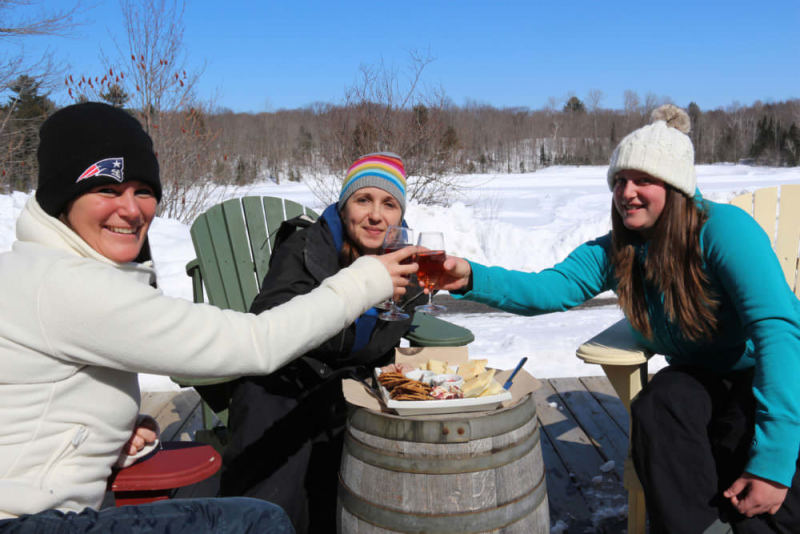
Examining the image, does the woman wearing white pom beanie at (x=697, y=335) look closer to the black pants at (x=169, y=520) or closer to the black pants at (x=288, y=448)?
the black pants at (x=288, y=448)

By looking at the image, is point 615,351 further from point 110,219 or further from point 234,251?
point 234,251

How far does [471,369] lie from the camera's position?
6.61ft

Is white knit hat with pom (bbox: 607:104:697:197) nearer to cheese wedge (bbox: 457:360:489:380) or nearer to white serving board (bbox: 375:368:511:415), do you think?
cheese wedge (bbox: 457:360:489:380)

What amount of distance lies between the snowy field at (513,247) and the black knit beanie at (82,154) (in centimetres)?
291

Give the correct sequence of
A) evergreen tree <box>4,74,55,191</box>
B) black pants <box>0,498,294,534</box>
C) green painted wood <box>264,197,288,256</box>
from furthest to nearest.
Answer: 1. evergreen tree <box>4,74,55,191</box>
2. green painted wood <box>264,197,288,256</box>
3. black pants <box>0,498,294,534</box>

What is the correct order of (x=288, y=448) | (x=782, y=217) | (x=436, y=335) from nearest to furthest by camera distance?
1. (x=288, y=448)
2. (x=436, y=335)
3. (x=782, y=217)

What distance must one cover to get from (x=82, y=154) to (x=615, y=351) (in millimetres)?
1804

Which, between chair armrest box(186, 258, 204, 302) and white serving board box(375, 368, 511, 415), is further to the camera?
chair armrest box(186, 258, 204, 302)

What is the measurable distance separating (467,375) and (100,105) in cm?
126

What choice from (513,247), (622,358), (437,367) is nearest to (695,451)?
(622,358)

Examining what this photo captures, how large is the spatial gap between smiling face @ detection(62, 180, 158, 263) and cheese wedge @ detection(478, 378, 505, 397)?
3.25 feet

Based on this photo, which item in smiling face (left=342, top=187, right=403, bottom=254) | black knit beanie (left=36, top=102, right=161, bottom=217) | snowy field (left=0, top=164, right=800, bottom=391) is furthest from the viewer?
snowy field (left=0, top=164, right=800, bottom=391)

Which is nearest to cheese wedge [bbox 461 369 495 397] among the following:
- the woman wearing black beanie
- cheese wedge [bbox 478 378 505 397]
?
cheese wedge [bbox 478 378 505 397]

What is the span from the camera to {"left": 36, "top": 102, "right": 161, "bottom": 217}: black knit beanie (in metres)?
1.48
